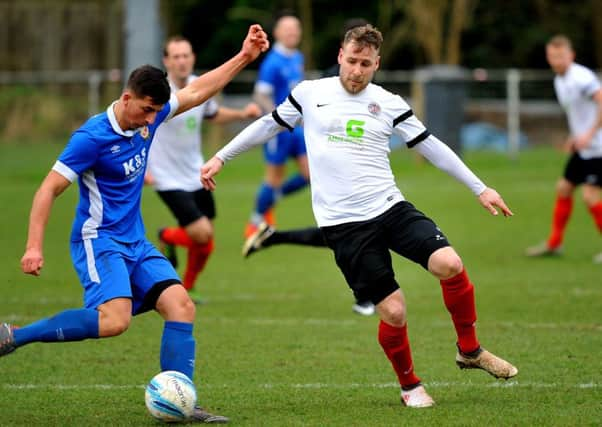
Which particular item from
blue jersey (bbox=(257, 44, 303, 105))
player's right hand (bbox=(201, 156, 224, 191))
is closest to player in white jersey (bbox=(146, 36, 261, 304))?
player's right hand (bbox=(201, 156, 224, 191))

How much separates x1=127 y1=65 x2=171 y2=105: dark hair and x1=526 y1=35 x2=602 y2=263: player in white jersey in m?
6.69

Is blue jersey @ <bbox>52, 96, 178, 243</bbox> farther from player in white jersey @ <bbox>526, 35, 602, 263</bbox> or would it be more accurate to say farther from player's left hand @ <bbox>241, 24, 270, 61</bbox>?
→ player in white jersey @ <bbox>526, 35, 602, 263</bbox>

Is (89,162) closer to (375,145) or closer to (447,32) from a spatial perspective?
(375,145)

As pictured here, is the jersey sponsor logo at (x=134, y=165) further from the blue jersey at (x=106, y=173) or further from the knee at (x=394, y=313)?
the knee at (x=394, y=313)

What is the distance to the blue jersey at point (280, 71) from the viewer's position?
42.9 feet

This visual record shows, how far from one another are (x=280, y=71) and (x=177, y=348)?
25.3ft

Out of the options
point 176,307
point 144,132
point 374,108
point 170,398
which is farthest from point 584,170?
point 170,398

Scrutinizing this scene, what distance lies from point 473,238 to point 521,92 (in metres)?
12.6

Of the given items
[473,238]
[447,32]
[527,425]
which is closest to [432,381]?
[527,425]

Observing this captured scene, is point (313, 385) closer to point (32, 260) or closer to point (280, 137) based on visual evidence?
point (32, 260)

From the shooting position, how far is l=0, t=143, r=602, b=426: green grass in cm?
595

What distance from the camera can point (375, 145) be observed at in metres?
6.23

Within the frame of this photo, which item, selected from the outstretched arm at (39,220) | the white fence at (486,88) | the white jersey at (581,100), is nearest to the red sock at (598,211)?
the white jersey at (581,100)

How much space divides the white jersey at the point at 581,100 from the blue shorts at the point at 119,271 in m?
6.89
